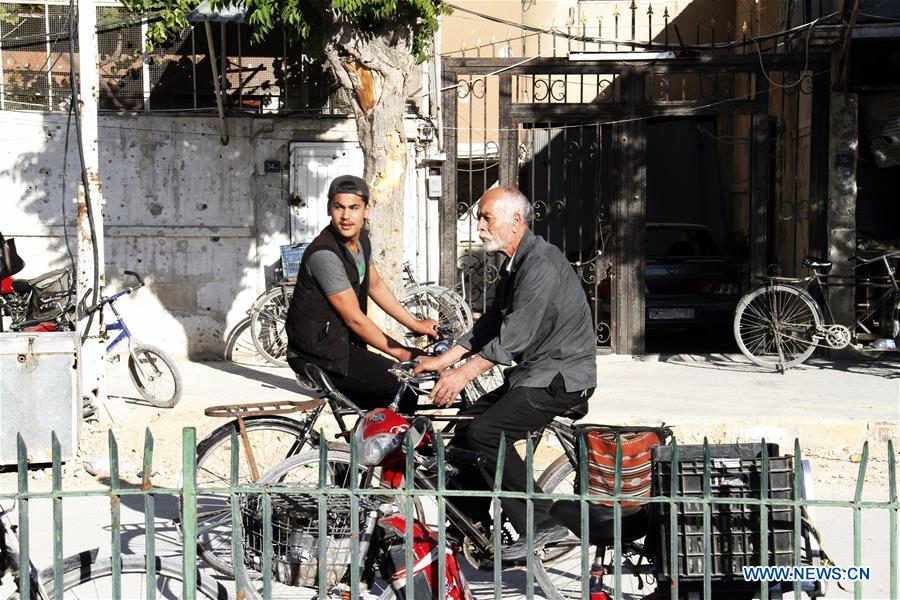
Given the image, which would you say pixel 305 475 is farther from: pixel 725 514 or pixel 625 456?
pixel 725 514

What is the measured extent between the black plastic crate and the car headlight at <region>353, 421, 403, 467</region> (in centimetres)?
136

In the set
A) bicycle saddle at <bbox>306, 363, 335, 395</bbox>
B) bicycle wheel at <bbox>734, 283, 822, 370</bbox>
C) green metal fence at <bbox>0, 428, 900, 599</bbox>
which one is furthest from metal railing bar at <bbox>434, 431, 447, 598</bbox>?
bicycle wheel at <bbox>734, 283, 822, 370</bbox>

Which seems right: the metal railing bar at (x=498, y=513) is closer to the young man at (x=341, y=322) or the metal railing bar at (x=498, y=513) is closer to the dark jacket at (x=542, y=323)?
the dark jacket at (x=542, y=323)

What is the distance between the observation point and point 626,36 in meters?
18.1

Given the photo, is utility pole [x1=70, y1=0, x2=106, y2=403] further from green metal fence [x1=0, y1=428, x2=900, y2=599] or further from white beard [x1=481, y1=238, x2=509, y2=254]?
green metal fence [x1=0, y1=428, x2=900, y2=599]

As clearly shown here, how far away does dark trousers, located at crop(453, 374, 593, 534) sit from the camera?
16.4 ft

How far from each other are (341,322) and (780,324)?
650cm

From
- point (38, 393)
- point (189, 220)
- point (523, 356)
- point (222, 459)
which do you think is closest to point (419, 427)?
point (523, 356)

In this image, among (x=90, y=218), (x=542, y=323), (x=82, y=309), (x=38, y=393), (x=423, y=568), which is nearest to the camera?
(x=423, y=568)

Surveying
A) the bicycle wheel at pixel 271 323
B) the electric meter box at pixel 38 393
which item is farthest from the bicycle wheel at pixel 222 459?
the bicycle wheel at pixel 271 323

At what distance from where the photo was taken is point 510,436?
5.07 metres

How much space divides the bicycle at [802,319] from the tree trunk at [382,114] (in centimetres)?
402

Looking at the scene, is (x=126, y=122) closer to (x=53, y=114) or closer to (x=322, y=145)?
(x=53, y=114)

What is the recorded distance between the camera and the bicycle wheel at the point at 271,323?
11.1 metres
